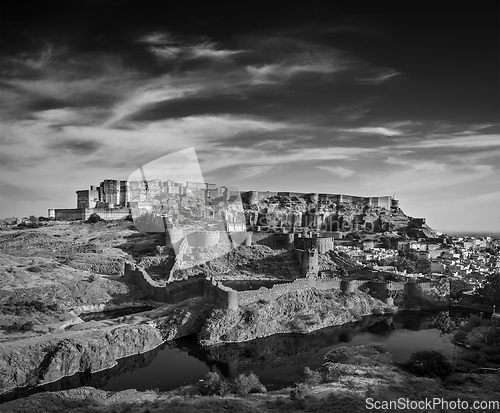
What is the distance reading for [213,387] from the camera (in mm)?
15484

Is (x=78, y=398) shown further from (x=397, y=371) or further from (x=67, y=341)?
(x=397, y=371)

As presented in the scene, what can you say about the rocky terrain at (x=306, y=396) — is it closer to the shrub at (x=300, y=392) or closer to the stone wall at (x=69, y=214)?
the shrub at (x=300, y=392)

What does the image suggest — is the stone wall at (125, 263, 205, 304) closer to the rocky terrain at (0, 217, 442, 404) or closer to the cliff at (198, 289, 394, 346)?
the rocky terrain at (0, 217, 442, 404)

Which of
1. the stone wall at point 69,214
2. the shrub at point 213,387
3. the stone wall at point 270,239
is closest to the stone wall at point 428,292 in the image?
the stone wall at point 270,239

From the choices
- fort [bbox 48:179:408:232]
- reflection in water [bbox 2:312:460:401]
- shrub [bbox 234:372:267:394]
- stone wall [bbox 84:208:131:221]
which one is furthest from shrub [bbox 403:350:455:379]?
stone wall [bbox 84:208:131:221]

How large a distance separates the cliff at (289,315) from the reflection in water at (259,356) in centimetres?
54

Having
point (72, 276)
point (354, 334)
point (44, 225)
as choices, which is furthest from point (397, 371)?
point (44, 225)

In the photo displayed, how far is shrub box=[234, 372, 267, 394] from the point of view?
15670 millimetres

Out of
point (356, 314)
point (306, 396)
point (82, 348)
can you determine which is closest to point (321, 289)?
point (356, 314)

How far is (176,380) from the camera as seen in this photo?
1764 cm

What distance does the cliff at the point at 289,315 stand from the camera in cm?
2255

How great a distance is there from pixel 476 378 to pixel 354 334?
8.85 m

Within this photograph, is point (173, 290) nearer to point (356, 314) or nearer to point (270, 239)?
point (356, 314)

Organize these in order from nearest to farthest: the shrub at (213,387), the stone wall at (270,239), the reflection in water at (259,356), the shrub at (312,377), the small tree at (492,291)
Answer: the shrub at (213,387) → the shrub at (312,377) → the reflection in water at (259,356) → the small tree at (492,291) → the stone wall at (270,239)
